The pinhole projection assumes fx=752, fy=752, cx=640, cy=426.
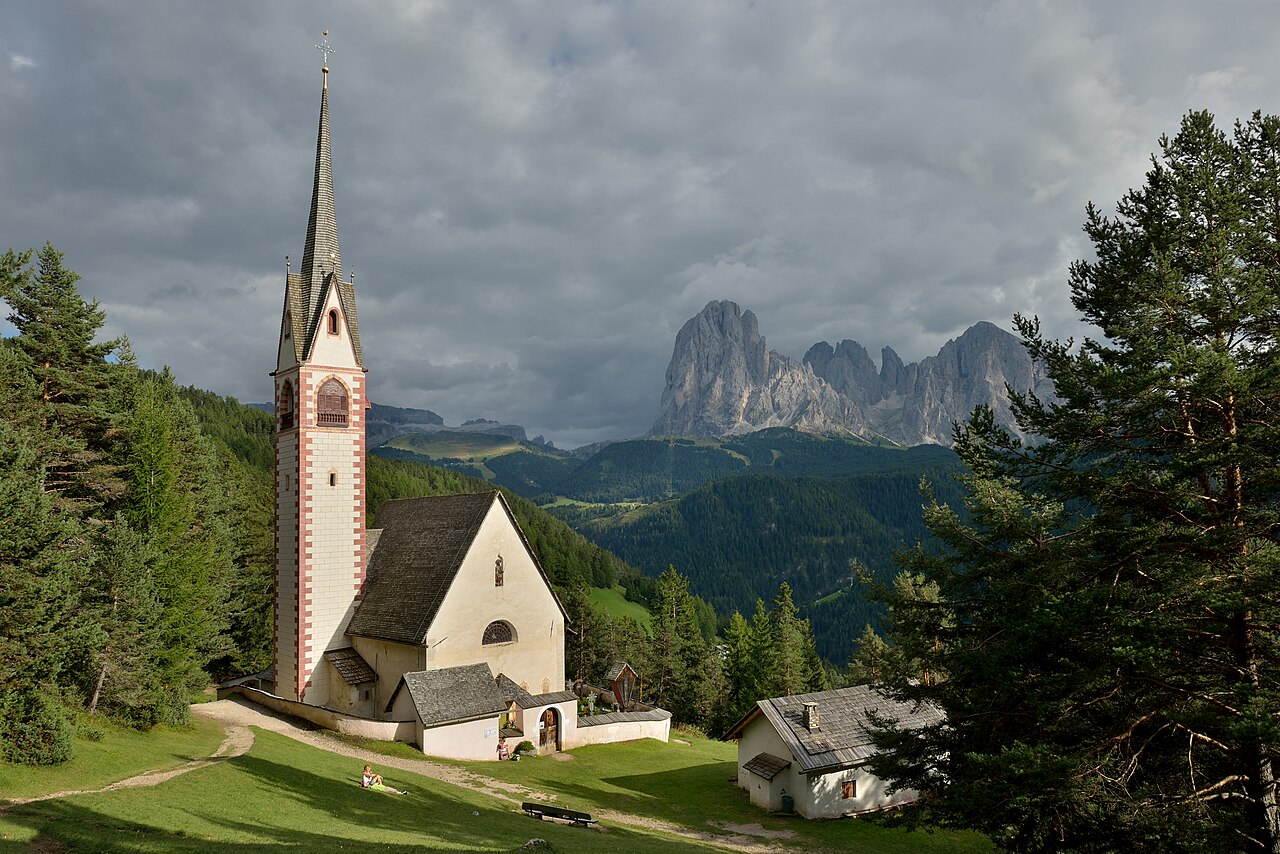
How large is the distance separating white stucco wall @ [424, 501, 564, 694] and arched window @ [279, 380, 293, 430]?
36.7 ft

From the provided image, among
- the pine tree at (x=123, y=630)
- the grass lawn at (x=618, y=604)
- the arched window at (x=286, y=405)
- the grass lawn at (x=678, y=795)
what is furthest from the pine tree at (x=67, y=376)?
the grass lawn at (x=618, y=604)

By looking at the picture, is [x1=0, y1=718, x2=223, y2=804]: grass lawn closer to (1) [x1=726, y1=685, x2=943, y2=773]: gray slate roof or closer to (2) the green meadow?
(2) the green meadow

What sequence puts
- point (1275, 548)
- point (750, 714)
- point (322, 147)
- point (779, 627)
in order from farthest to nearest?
point (779, 627), point (322, 147), point (750, 714), point (1275, 548)

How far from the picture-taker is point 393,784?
86.0 ft

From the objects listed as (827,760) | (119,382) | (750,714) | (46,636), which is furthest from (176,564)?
(827,760)

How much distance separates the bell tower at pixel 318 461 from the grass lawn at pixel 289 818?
8.74 meters

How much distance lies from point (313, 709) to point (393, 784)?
438 inches

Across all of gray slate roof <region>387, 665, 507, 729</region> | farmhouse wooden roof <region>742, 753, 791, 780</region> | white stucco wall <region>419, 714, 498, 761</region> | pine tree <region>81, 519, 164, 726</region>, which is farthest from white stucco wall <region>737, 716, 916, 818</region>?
pine tree <region>81, 519, 164, 726</region>

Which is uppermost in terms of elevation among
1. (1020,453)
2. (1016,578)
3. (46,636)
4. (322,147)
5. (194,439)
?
(322,147)

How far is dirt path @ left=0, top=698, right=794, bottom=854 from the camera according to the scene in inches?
980

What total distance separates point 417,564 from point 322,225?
1815 cm

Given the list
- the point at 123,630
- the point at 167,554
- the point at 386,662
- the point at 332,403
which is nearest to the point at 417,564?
the point at 386,662

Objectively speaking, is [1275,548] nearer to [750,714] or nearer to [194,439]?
[750,714]

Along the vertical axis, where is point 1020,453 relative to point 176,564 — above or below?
above
